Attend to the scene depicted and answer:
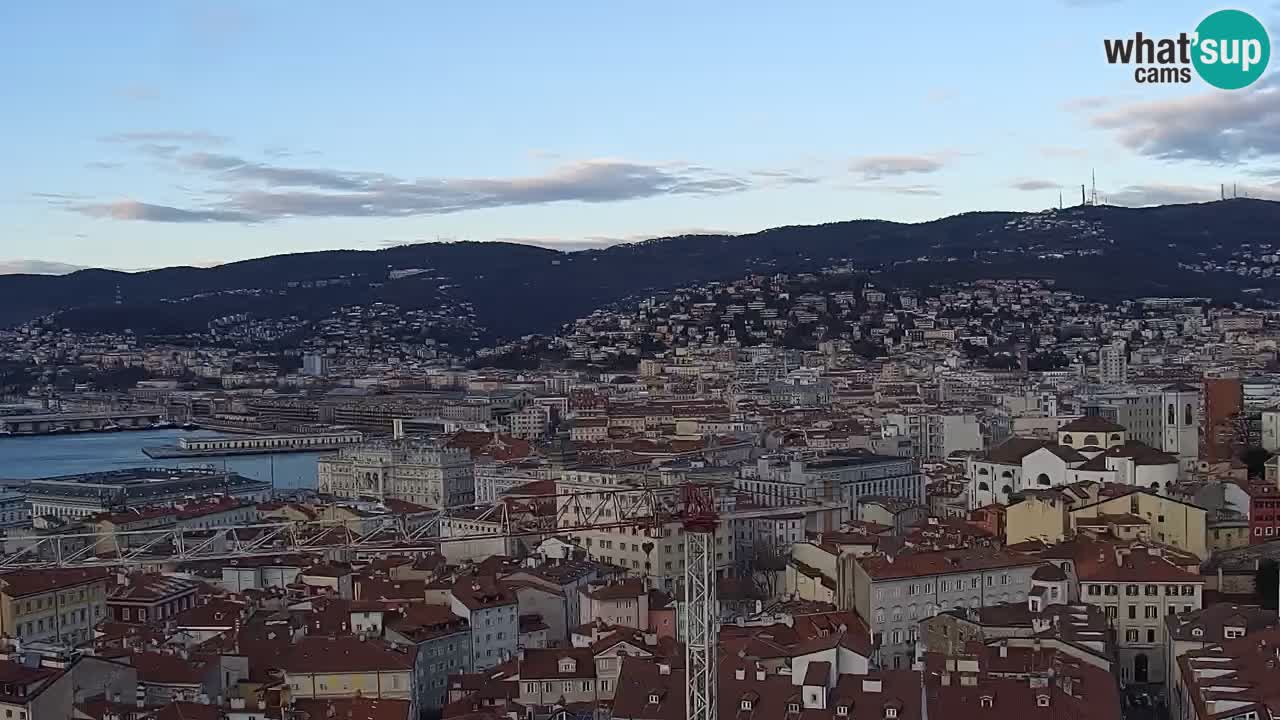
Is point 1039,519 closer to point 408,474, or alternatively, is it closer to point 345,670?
point 345,670

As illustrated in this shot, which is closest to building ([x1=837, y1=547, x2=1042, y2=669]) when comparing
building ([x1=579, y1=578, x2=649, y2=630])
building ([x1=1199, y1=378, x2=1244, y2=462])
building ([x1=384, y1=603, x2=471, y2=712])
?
building ([x1=579, y1=578, x2=649, y2=630])

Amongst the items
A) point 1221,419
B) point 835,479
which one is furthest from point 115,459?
point 1221,419

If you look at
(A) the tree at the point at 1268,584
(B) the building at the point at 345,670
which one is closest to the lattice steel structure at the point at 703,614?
(B) the building at the point at 345,670

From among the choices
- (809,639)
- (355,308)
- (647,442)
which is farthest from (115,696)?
(355,308)

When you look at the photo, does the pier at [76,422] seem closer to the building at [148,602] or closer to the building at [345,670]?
the building at [148,602]

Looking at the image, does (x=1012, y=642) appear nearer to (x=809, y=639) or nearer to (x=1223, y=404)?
(x=809, y=639)
